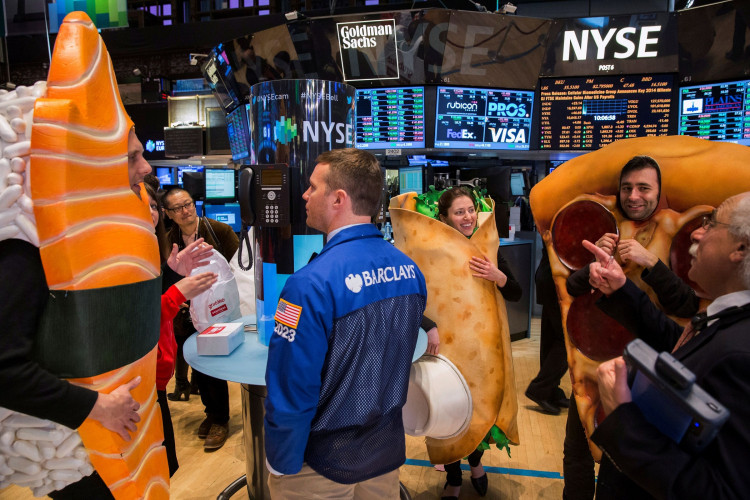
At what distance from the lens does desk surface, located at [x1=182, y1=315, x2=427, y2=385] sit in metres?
1.67

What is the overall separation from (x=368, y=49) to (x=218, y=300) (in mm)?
3538

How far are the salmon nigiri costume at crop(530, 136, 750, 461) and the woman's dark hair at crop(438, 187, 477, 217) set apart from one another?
0.35 meters

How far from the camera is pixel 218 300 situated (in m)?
2.46

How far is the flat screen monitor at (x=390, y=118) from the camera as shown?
5215 millimetres

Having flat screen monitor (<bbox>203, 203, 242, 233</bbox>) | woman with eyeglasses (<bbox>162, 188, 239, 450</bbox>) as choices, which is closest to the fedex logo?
woman with eyeglasses (<bbox>162, 188, 239, 450</bbox>)

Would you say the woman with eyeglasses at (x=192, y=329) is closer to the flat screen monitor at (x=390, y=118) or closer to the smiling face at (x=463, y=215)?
the smiling face at (x=463, y=215)

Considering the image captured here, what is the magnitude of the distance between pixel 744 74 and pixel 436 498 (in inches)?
191

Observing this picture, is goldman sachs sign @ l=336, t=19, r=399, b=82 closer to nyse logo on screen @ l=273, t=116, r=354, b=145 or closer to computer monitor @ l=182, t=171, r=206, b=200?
nyse logo on screen @ l=273, t=116, r=354, b=145

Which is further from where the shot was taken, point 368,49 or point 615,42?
point 368,49

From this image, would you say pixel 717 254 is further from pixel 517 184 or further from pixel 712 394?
pixel 517 184

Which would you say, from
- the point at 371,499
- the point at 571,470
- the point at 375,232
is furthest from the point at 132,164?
the point at 571,470

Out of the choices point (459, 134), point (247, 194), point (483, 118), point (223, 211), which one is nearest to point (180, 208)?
point (247, 194)

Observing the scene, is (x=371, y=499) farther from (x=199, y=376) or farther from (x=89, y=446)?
(x=199, y=376)

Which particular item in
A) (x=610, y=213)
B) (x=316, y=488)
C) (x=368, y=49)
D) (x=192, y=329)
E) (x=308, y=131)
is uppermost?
(x=368, y=49)
